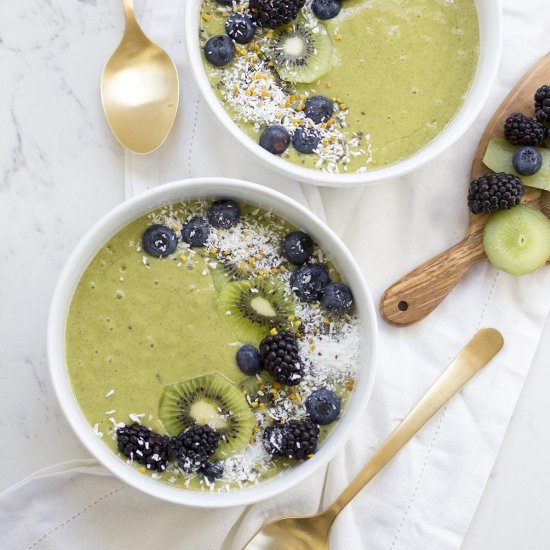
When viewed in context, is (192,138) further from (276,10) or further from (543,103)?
(543,103)

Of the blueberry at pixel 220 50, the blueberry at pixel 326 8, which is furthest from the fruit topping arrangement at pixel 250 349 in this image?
the blueberry at pixel 326 8

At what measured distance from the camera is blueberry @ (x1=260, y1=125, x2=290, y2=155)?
223 cm

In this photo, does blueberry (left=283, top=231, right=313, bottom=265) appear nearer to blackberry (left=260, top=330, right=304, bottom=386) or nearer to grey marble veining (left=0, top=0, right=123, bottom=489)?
blackberry (left=260, top=330, right=304, bottom=386)

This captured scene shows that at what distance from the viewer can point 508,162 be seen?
2387 mm

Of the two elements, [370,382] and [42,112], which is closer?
[370,382]

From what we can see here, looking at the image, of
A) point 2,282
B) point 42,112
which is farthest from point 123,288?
point 42,112

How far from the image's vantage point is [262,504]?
7.76 feet

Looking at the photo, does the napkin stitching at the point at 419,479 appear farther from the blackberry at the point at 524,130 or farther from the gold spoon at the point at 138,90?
the gold spoon at the point at 138,90

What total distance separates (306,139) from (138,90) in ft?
1.74

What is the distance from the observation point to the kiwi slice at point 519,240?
234 centimetres

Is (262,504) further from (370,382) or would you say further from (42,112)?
(42,112)

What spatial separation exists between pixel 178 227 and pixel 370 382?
2.09ft

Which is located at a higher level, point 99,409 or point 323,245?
point 323,245

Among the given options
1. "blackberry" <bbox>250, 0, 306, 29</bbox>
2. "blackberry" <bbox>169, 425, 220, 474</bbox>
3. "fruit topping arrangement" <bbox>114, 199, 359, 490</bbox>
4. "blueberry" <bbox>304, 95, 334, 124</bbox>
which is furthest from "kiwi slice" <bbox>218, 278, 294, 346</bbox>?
"blackberry" <bbox>250, 0, 306, 29</bbox>
